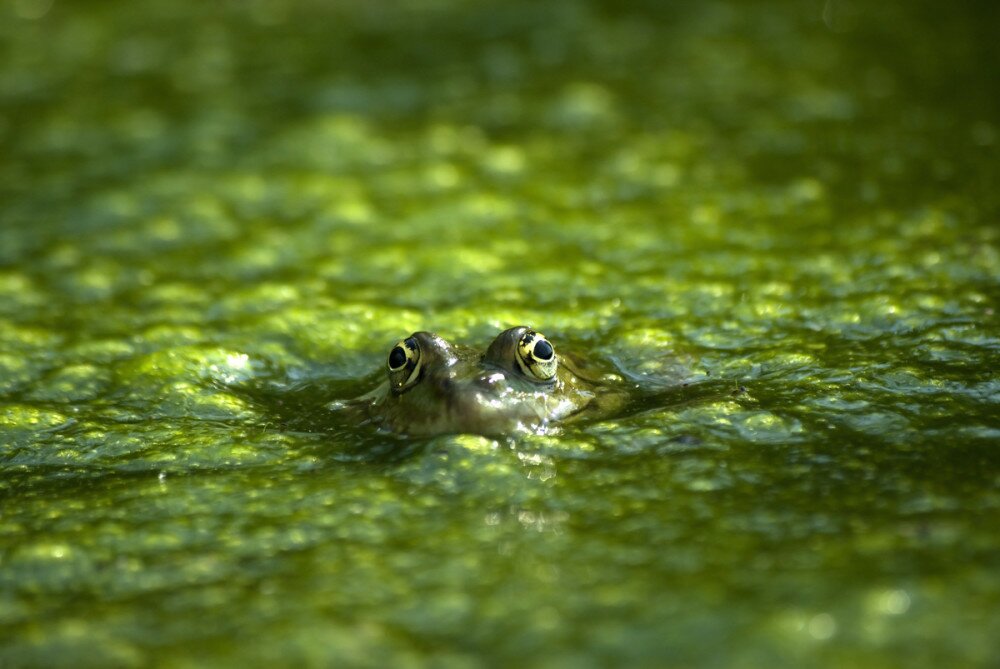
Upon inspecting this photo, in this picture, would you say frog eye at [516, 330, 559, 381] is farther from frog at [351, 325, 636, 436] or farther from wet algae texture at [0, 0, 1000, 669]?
wet algae texture at [0, 0, 1000, 669]

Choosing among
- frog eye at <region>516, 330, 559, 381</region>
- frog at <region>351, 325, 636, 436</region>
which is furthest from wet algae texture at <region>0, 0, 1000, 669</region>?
frog eye at <region>516, 330, 559, 381</region>

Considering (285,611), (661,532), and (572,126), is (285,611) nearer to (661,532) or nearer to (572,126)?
(661,532)

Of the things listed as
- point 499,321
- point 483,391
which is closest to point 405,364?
point 483,391

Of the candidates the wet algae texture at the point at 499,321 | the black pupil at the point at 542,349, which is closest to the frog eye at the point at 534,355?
the black pupil at the point at 542,349

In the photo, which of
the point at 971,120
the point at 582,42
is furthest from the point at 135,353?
the point at 971,120

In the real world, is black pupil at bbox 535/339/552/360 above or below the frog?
above

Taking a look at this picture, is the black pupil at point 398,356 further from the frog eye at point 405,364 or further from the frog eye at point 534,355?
the frog eye at point 534,355

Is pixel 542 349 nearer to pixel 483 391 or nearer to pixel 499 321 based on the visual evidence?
pixel 483 391
